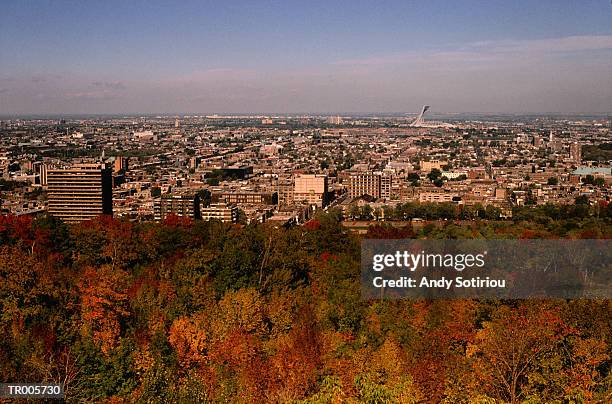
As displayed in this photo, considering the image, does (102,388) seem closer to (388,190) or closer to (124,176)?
(388,190)

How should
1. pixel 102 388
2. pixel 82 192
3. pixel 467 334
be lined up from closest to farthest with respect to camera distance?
pixel 102 388 < pixel 467 334 < pixel 82 192

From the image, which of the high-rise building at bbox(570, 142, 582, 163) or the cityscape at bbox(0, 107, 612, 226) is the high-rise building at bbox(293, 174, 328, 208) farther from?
the high-rise building at bbox(570, 142, 582, 163)

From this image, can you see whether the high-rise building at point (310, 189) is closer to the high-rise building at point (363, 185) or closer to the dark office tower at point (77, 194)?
the high-rise building at point (363, 185)

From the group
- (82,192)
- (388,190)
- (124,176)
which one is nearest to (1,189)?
(82,192)

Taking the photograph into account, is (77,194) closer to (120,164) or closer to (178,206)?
(178,206)

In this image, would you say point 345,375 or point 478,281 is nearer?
point 345,375

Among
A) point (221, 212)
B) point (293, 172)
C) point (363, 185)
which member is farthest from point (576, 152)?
point (221, 212)

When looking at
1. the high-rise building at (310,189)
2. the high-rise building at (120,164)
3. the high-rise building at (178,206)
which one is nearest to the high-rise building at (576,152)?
the high-rise building at (310,189)
